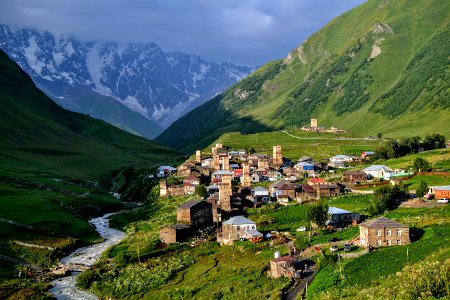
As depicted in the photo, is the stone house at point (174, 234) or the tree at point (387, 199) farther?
Result: the stone house at point (174, 234)

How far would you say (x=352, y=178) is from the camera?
144 m

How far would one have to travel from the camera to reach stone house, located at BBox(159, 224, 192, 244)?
102188 mm

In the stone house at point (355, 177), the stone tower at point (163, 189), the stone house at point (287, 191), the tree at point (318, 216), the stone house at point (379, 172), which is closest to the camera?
the tree at point (318, 216)

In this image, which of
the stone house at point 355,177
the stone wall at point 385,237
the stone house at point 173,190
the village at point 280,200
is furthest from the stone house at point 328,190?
the stone wall at point 385,237

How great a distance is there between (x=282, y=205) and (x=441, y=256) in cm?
6958

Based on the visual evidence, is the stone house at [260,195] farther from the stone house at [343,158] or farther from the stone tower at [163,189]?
the stone house at [343,158]

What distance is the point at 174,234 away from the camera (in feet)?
335

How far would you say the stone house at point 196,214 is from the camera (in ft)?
370

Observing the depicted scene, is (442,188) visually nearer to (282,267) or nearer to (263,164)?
(282,267)

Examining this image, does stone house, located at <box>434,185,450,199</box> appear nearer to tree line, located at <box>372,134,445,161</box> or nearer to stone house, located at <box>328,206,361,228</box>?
stone house, located at <box>328,206,361,228</box>

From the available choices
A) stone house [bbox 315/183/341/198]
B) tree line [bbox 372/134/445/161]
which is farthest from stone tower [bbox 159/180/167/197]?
tree line [bbox 372/134/445/161]

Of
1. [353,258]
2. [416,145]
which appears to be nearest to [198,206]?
[353,258]

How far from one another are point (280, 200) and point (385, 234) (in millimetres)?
54946

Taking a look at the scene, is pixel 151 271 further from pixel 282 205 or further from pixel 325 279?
pixel 282 205
